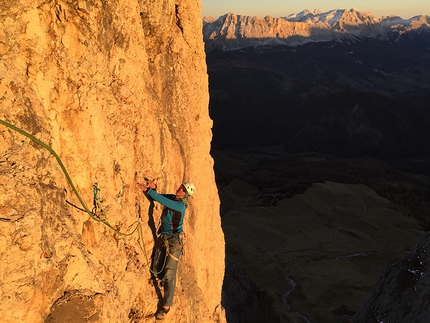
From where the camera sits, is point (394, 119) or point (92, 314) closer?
point (92, 314)

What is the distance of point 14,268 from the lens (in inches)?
138

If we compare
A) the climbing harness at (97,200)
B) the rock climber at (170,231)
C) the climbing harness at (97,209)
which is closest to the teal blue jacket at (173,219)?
the rock climber at (170,231)

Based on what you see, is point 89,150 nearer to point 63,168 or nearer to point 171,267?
point 63,168

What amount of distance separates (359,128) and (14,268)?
12132cm

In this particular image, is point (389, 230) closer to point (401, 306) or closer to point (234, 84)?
point (401, 306)

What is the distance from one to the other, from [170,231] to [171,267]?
545mm

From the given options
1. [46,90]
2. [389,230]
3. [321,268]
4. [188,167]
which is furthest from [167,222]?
[389,230]

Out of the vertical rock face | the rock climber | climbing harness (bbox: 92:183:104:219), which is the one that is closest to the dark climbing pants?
the rock climber

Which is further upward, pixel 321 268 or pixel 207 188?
pixel 207 188

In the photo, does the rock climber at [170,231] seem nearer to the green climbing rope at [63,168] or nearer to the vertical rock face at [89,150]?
the vertical rock face at [89,150]

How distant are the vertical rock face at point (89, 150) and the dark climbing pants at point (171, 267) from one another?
243mm

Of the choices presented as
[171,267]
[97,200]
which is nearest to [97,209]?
[97,200]

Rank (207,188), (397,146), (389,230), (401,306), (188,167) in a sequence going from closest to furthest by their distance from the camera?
(188,167) → (207,188) → (401,306) → (389,230) → (397,146)

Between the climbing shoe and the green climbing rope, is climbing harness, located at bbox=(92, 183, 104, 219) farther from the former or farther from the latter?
the climbing shoe
